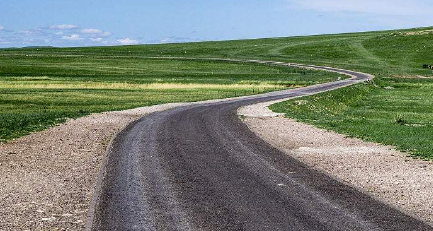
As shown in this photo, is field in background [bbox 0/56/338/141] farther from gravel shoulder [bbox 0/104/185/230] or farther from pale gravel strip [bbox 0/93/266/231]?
pale gravel strip [bbox 0/93/266/231]

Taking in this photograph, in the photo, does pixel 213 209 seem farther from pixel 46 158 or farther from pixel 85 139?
pixel 85 139

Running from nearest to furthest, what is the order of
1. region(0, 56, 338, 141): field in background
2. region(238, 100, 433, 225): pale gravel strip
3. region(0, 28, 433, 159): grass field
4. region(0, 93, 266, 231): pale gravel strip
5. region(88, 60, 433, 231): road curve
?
region(88, 60, 433, 231): road curve
region(0, 93, 266, 231): pale gravel strip
region(238, 100, 433, 225): pale gravel strip
region(0, 28, 433, 159): grass field
region(0, 56, 338, 141): field in background

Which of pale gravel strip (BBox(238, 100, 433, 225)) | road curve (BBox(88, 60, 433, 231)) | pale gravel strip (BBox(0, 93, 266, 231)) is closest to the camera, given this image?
road curve (BBox(88, 60, 433, 231))

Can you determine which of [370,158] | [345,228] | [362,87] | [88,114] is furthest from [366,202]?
[362,87]

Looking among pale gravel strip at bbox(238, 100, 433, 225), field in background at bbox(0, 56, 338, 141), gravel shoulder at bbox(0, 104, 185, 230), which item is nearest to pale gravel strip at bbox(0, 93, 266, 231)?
gravel shoulder at bbox(0, 104, 185, 230)

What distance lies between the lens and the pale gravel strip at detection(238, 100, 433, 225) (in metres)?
17.5

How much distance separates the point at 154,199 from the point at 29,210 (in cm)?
326

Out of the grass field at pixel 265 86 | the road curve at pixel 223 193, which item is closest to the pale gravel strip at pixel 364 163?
the road curve at pixel 223 193

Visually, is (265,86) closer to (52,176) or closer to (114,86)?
(114,86)

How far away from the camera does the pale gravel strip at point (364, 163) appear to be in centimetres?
1748

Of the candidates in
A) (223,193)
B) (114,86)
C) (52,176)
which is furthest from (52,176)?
(114,86)

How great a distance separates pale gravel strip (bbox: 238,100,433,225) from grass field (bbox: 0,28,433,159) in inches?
62.2

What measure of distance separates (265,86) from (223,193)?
7232 centimetres

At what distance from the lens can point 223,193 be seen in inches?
698
